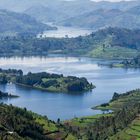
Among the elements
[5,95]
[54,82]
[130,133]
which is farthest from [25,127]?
[54,82]

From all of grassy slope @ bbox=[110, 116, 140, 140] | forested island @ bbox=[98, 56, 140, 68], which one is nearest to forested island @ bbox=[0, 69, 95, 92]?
forested island @ bbox=[98, 56, 140, 68]

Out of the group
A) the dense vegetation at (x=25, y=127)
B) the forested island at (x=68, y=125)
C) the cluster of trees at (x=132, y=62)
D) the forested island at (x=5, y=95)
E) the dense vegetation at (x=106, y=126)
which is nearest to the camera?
the dense vegetation at (x=25, y=127)

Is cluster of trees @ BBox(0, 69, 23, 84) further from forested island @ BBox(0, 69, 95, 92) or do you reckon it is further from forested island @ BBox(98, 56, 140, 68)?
forested island @ BBox(98, 56, 140, 68)

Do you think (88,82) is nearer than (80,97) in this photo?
No

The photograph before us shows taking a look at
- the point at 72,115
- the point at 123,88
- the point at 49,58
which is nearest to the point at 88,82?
the point at 123,88

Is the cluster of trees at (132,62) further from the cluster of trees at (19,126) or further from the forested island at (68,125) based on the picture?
the cluster of trees at (19,126)

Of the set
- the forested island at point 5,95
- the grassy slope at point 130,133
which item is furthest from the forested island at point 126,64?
the grassy slope at point 130,133

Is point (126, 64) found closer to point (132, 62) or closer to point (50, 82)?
point (132, 62)

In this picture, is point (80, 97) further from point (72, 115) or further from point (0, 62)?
point (0, 62)
